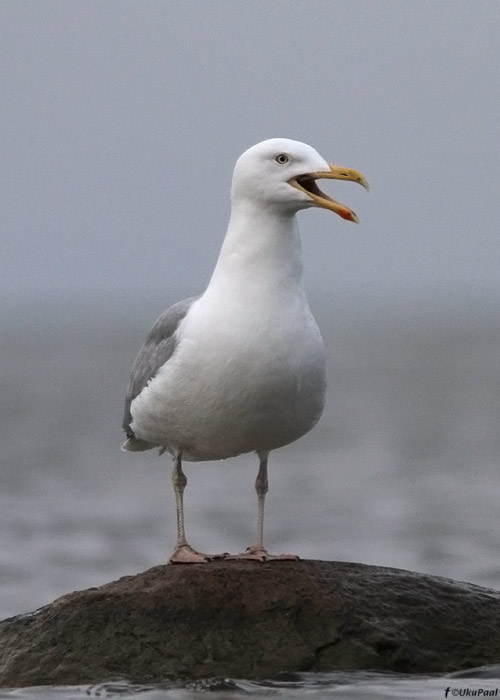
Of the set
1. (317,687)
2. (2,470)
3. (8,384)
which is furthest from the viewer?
(8,384)

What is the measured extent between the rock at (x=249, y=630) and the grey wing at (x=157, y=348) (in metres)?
1.37

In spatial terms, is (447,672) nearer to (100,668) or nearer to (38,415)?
(100,668)

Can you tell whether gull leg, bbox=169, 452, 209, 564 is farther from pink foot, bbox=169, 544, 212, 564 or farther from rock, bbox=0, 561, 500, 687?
rock, bbox=0, 561, 500, 687

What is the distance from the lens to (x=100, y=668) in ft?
29.6

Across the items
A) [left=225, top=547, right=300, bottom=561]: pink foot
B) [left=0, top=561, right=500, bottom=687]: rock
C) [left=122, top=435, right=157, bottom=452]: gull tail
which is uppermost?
[left=122, top=435, right=157, bottom=452]: gull tail

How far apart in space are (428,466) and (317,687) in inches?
740

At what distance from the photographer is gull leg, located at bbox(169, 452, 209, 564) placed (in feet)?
32.3

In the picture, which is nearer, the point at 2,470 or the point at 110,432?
the point at 2,470

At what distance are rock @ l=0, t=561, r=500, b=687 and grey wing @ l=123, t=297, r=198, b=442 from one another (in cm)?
137

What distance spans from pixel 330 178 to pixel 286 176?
0.26 meters

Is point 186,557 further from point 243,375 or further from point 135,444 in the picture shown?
point 135,444

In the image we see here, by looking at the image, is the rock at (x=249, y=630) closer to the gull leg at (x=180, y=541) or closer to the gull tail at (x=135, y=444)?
the gull leg at (x=180, y=541)

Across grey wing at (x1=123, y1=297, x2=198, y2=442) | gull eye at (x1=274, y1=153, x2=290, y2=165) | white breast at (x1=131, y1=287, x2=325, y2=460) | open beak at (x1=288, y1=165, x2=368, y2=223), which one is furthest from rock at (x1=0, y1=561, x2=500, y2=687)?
gull eye at (x1=274, y1=153, x2=290, y2=165)

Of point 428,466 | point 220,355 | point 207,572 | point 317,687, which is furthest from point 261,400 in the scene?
point 428,466
